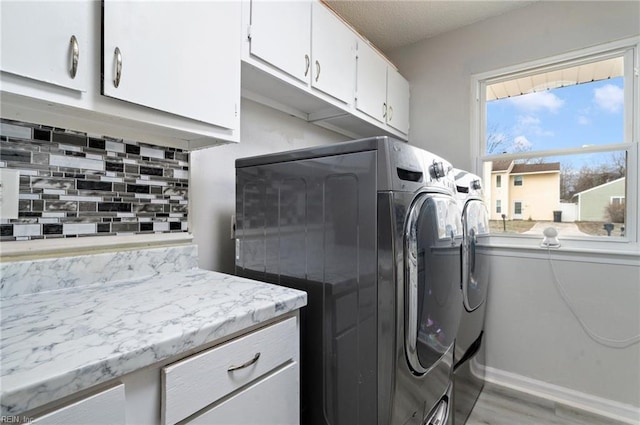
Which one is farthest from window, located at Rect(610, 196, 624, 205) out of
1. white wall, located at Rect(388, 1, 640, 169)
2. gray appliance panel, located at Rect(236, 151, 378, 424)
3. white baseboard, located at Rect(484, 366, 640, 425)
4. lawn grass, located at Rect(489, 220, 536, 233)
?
gray appliance panel, located at Rect(236, 151, 378, 424)

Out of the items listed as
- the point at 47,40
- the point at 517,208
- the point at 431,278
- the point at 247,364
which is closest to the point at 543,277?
the point at 517,208

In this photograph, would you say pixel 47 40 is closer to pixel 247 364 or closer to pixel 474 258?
pixel 247 364

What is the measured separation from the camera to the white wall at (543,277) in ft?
6.02

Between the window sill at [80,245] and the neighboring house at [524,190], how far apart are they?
226 cm

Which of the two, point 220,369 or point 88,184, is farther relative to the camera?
point 88,184

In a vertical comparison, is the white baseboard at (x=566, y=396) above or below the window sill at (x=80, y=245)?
below

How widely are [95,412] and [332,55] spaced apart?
5.83ft

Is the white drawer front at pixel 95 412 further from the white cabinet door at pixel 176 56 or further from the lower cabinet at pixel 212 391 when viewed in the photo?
the white cabinet door at pixel 176 56

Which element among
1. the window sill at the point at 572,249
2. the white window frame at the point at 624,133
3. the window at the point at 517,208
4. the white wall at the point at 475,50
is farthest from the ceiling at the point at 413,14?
the window sill at the point at 572,249

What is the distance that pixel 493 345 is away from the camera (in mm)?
2217

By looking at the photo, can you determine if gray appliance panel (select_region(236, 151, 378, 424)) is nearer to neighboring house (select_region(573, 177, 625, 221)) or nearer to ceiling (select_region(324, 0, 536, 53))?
ceiling (select_region(324, 0, 536, 53))

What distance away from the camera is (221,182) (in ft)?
5.26

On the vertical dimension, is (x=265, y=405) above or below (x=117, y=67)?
below

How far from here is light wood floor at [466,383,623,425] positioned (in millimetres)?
1771
